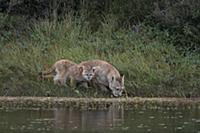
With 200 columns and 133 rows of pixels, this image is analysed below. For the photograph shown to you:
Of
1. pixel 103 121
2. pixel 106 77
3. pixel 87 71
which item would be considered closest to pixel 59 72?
pixel 87 71

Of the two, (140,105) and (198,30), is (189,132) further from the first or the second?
(198,30)

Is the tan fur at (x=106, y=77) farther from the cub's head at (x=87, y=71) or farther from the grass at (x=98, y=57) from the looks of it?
the grass at (x=98, y=57)

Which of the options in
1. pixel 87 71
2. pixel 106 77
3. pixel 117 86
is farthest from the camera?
pixel 106 77

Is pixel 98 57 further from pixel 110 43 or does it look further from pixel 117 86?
pixel 117 86

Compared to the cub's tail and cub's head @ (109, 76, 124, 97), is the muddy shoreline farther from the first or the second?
the cub's tail

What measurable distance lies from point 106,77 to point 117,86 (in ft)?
1.34

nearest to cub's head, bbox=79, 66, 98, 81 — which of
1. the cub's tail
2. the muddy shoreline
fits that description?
the cub's tail

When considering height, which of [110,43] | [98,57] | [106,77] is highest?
[110,43]

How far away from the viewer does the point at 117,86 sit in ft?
59.7

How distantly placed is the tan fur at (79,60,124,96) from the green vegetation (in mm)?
220

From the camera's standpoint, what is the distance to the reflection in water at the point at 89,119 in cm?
A: 1338

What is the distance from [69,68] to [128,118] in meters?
4.18

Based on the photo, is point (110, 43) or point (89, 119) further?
point (110, 43)

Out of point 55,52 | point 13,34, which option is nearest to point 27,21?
point 13,34
